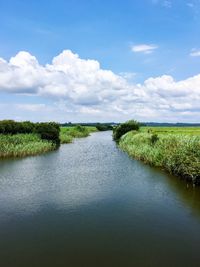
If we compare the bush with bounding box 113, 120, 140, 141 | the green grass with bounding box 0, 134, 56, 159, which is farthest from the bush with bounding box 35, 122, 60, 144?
the bush with bounding box 113, 120, 140, 141

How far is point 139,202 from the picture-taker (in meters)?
17.5

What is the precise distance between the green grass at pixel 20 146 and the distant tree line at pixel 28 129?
2.37 metres

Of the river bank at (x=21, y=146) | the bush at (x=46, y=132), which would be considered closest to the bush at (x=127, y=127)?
the bush at (x=46, y=132)

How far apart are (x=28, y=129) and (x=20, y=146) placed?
10.7 metres

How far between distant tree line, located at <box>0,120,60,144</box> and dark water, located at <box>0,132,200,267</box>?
798 inches

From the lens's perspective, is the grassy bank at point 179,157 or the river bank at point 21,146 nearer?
the grassy bank at point 179,157

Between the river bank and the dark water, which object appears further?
the river bank

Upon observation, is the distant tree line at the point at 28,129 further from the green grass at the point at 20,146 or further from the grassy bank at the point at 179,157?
the grassy bank at the point at 179,157

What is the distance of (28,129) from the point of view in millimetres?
49812

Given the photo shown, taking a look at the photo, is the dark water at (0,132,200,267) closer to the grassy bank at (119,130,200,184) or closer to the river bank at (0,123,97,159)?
the grassy bank at (119,130,200,184)

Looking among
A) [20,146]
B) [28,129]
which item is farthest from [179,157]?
[28,129]

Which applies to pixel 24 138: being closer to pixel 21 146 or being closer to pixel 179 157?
pixel 21 146

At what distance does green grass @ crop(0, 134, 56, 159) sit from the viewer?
37713mm

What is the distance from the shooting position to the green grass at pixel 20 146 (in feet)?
124
